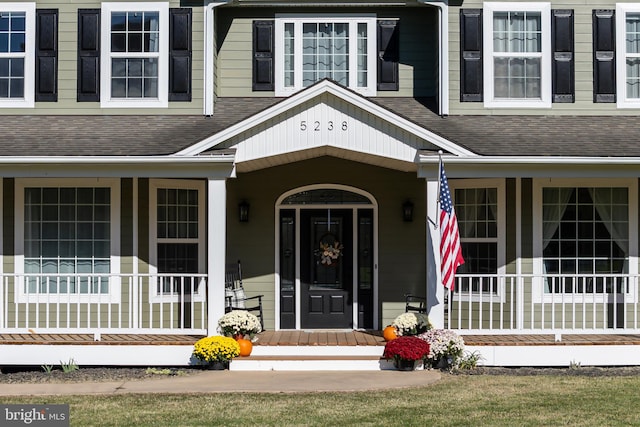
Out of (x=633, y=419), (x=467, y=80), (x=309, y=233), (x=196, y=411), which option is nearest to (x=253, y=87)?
(x=309, y=233)

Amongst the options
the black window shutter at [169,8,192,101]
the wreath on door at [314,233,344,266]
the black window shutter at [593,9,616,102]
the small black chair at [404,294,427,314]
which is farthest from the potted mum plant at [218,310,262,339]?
the black window shutter at [593,9,616,102]

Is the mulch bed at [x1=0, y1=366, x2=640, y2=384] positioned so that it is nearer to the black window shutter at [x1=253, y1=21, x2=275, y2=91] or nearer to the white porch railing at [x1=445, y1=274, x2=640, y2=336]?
the white porch railing at [x1=445, y1=274, x2=640, y2=336]

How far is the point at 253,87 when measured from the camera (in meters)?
15.0

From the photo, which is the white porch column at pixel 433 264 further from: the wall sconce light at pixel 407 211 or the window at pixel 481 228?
the wall sconce light at pixel 407 211

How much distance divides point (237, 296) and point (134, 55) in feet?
14.0

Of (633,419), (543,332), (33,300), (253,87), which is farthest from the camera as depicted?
(253,87)

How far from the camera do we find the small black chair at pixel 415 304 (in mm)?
13847

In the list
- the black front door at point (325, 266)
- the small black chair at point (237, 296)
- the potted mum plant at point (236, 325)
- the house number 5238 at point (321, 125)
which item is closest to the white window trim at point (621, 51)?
the black front door at point (325, 266)

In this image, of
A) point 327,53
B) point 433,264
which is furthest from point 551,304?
point 327,53

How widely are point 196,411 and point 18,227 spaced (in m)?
5.99

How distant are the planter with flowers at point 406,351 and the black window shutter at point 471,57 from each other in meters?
4.52

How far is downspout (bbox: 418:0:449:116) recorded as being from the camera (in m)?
14.3

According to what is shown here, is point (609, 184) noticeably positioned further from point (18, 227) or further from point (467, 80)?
point (18, 227)

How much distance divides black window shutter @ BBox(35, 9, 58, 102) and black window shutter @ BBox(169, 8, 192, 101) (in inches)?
75.1
